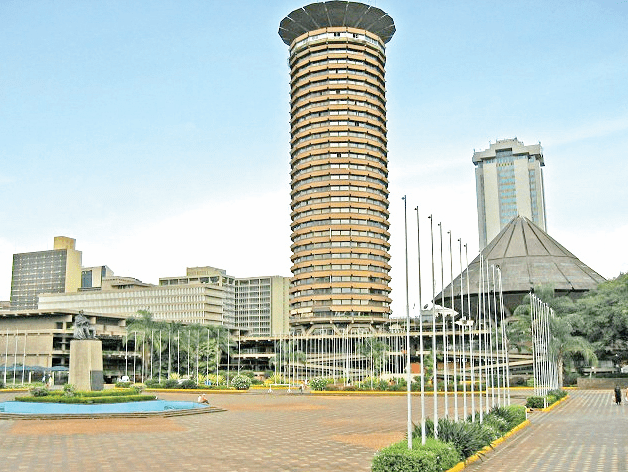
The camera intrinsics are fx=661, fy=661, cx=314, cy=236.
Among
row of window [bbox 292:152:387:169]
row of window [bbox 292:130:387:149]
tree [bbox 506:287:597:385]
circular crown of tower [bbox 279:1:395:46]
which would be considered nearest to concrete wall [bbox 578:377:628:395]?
tree [bbox 506:287:597:385]

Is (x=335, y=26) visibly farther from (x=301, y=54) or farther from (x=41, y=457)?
(x=41, y=457)

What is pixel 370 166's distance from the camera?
136500mm

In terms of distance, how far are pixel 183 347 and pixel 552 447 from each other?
8991 centimetres

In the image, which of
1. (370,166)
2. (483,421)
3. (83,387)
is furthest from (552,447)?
(370,166)

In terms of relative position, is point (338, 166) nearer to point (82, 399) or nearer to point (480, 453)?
point (82, 399)

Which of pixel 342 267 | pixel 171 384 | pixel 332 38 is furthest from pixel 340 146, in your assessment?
pixel 171 384

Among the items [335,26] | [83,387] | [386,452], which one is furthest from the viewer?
[335,26]

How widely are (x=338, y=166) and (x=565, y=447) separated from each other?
371 feet

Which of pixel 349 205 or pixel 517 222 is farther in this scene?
pixel 349 205

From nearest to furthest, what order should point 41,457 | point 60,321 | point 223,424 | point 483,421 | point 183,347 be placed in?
point 41,457 < point 483,421 < point 223,424 < point 183,347 < point 60,321

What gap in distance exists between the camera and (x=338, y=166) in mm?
134375

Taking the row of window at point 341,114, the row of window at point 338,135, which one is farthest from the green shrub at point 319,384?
the row of window at point 341,114

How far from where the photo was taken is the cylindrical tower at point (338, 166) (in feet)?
429

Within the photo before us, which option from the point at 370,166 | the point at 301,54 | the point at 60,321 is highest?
the point at 301,54
